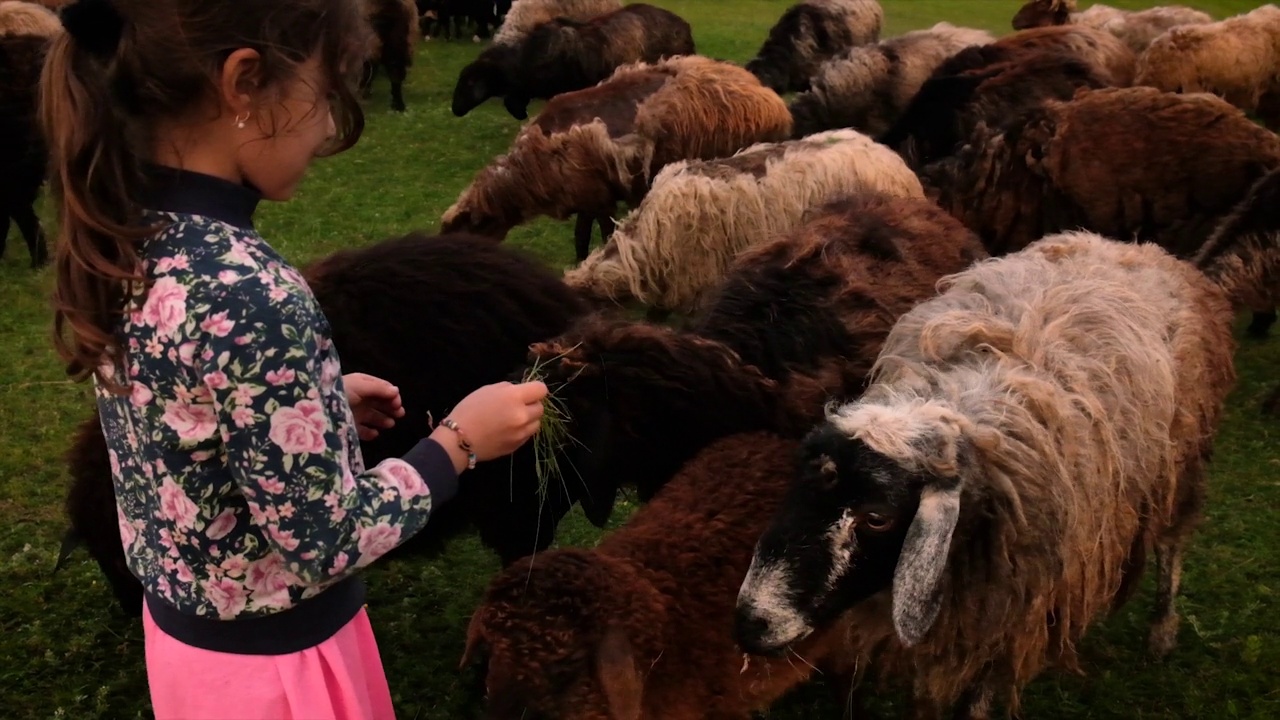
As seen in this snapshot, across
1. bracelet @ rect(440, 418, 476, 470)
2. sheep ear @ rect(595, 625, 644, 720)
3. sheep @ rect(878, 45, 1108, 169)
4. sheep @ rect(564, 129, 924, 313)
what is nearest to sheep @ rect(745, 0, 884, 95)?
sheep @ rect(878, 45, 1108, 169)

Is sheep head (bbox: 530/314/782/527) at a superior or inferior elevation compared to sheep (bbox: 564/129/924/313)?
superior

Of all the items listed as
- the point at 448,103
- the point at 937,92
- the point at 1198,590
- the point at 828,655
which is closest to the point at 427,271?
the point at 828,655

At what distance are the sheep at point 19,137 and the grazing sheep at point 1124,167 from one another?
6.95 metres

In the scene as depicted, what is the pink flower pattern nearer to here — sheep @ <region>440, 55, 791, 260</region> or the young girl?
the young girl

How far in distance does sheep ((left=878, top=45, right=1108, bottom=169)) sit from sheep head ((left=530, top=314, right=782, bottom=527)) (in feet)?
15.1

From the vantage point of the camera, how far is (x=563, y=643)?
222 cm

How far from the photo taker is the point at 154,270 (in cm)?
149

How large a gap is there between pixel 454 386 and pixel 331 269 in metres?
0.59

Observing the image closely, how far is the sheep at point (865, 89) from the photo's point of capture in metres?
10.1

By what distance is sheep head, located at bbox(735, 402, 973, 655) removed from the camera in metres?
2.37

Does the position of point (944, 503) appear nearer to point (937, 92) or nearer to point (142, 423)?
point (142, 423)

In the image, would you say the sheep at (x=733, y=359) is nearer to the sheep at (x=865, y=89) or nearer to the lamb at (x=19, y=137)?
the lamb at (x=19, y=137)

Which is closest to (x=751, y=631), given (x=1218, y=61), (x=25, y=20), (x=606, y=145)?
(x=606, y=145)

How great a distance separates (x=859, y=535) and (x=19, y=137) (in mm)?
7558
